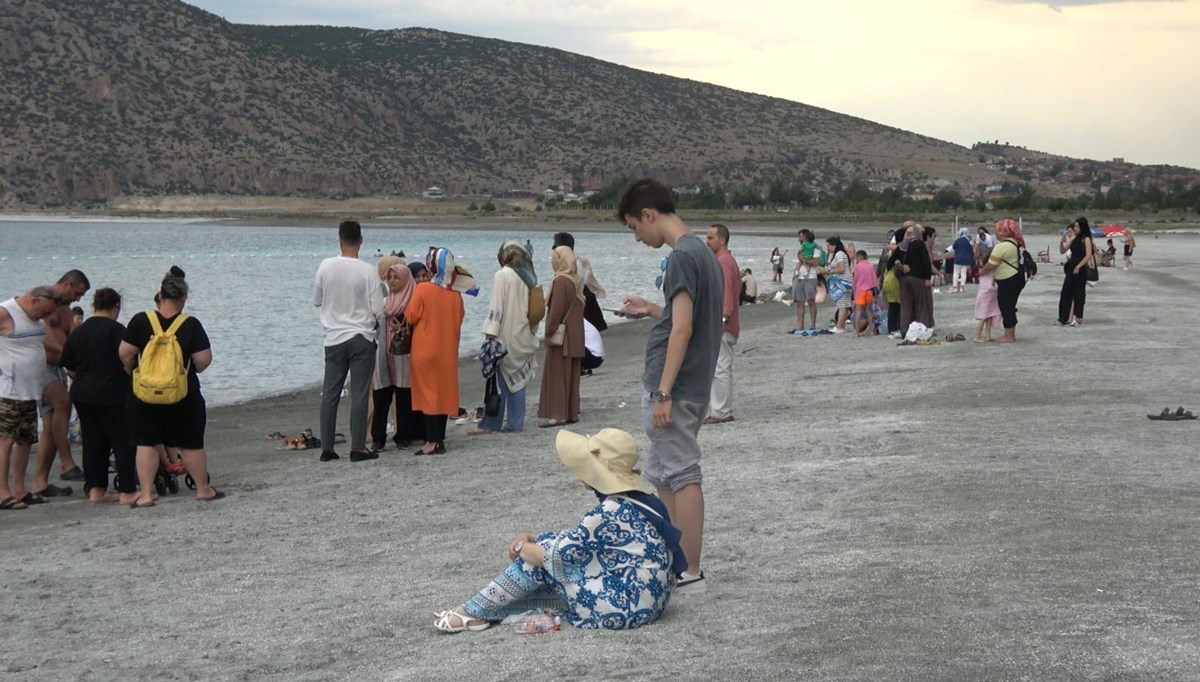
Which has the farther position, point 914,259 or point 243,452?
point 914,259

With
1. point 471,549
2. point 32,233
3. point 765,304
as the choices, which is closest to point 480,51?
point 32,233

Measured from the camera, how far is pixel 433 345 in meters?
12.1

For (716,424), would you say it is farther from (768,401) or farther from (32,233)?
(32,233)

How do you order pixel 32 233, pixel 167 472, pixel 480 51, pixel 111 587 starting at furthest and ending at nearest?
pixel 480 51, pixel 32 233, pixel 167 472, pixel 111 587

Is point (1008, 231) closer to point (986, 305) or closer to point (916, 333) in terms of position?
point (986, 305)

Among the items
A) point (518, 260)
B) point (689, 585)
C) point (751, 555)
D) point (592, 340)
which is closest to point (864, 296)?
point (592, 340)

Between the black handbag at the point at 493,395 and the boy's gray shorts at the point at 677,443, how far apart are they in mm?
6514

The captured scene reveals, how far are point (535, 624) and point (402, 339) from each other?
606 centimetres

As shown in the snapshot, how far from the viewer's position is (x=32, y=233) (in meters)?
105

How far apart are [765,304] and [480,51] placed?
469 feet

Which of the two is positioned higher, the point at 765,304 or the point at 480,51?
the point at 480,51

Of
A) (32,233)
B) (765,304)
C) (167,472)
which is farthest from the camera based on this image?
(32,233)

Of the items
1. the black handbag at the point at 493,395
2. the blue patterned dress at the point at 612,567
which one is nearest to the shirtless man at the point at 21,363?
the black handbag at the point at 493,395

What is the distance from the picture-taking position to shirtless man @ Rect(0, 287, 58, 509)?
Result: 34.0 ft
